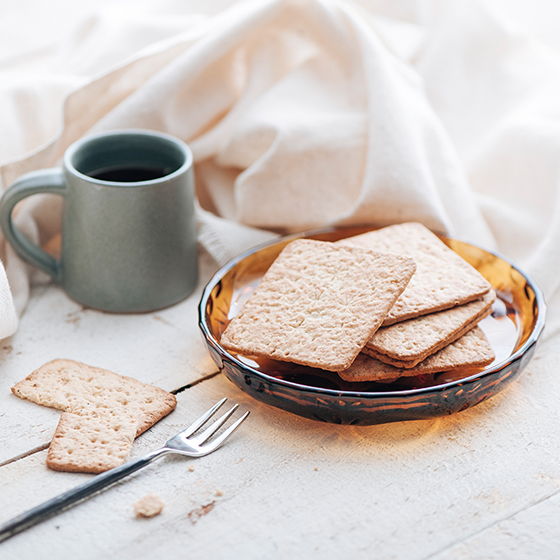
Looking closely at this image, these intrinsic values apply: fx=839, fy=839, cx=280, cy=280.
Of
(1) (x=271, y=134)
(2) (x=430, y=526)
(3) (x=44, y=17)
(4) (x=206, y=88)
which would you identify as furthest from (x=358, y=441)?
(3) (x=44, y=17)

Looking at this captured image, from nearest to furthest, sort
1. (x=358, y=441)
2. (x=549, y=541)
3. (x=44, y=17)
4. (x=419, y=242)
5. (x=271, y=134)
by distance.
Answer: (x=549, y=541) < (x=358, y=441) < (x=419, y=242) < (x=271, y=134) < (x=44, y=17)

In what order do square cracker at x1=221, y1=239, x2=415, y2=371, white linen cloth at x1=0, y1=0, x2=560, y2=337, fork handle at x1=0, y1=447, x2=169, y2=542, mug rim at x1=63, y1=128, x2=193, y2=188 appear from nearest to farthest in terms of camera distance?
1. fork handle at x1=0, y1=447, x2=169, y2=542
2. square cracker at x1=221, y1=239, x2=415, y2=371
3. mug rim at x1=63, y1=128, x2=193, y2=188
4. white linen cloth at x1=0, y1=0, x2=560, y2=337

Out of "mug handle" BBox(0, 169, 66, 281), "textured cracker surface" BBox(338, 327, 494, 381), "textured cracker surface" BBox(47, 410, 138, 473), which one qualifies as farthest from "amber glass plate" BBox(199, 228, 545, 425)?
"mug handle" BBox(0, 169, 66, 281)

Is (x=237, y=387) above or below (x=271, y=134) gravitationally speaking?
below

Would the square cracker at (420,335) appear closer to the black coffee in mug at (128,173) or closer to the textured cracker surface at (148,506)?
the textured cracker surface at (148,506)

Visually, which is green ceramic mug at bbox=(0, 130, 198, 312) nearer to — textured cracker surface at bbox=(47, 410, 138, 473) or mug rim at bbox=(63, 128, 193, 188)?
mug rim at bbox=(63, 128, 193, 188)

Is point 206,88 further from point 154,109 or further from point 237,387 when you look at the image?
point 237,387

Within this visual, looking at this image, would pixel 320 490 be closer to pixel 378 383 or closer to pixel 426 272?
pixel 378 383
